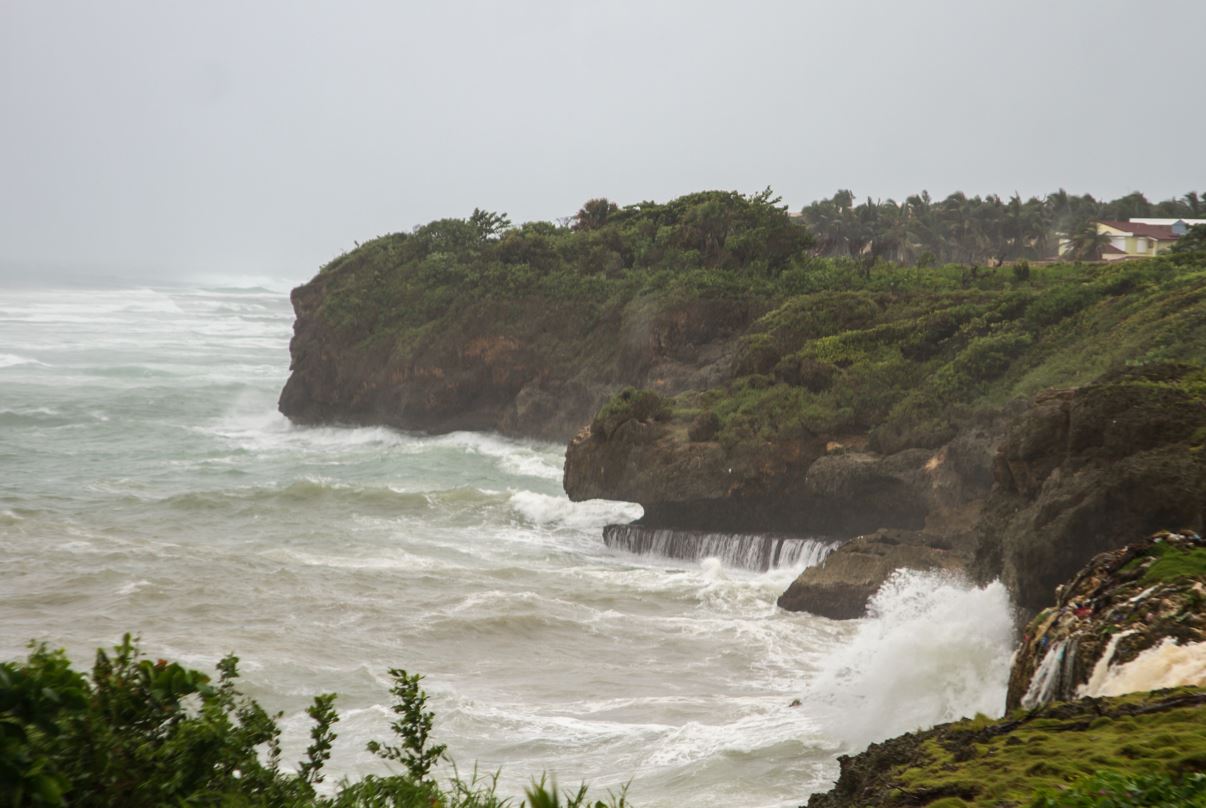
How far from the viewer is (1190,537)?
363 inches

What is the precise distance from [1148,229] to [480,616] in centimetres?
4604

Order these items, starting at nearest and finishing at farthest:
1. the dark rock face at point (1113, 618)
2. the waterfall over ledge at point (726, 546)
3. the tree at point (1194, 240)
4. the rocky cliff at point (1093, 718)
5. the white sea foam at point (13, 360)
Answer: the rocky cliff at point (1093, 718), the dark rock face at point (1113, 618), the waterfall over ledge at point (726, 546), the tree at point (1194, 240), the white sea foam at point (13, 360)

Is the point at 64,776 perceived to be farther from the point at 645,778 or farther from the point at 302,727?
the point at 302,727

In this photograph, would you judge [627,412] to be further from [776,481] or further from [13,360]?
[13,360]

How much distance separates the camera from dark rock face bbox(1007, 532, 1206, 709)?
8.05m

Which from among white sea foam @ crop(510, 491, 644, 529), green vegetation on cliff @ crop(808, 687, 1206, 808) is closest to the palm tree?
white sea foam @ crop(510, 491, 644, 529)

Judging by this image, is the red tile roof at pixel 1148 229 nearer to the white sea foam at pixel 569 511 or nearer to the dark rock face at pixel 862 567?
the white sea foam at pixel 569 511

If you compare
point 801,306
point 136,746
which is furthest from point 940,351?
point 136,746

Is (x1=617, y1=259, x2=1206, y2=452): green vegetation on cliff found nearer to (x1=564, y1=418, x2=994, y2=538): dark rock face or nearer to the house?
(x1=564, y1=418, x2=994, y2=538): dark rock face

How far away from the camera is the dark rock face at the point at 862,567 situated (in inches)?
719

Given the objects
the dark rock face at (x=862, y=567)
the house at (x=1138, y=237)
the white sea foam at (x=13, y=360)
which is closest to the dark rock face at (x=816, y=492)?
the dark rock face at (x=862, y=567)

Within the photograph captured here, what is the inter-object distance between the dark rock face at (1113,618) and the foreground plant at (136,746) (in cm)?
441

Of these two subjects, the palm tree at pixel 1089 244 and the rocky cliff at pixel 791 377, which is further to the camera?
the palm tree at pixel 1089 244

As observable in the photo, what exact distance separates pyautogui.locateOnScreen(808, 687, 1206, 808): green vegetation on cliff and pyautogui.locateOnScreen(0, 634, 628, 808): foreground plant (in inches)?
73.1
